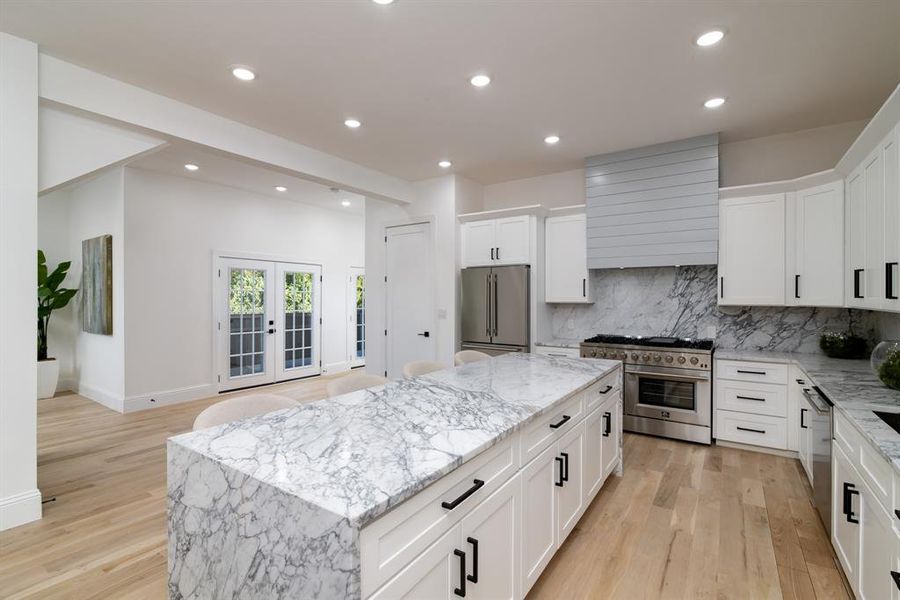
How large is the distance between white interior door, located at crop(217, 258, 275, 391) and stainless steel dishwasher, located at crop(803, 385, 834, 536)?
6414 millimetres

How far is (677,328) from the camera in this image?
4.46 metres

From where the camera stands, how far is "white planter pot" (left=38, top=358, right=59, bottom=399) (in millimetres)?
5477

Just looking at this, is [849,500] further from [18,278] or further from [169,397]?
[169,397]

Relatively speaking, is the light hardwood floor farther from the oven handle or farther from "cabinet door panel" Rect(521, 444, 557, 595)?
the oven handle

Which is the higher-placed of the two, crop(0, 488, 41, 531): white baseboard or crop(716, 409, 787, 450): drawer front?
crop(716, 409, 787, 450): drawer front

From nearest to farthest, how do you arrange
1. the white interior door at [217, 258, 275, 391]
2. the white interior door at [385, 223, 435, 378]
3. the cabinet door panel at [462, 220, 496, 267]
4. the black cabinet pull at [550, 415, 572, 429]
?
the black cabinet pull at [550, 415, 572, 429], the cabinet door panel at [462, 220, 496, 267], the white interior door at [385, 223, 435, 378], the white interior door at [217, 258, 275, 391]

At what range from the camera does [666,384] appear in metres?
4.00

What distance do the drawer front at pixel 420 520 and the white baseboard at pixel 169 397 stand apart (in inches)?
212

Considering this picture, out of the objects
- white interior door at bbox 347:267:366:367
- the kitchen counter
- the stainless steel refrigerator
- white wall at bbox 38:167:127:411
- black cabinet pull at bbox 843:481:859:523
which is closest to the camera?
the kitchen counter

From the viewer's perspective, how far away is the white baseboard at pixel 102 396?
5.07 meters

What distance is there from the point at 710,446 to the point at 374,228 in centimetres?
459

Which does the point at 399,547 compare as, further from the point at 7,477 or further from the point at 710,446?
the point at 710,446

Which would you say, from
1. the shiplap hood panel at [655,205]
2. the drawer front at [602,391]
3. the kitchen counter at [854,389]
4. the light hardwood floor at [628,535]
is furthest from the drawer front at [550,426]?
the shiplap hood panel at [655,205]

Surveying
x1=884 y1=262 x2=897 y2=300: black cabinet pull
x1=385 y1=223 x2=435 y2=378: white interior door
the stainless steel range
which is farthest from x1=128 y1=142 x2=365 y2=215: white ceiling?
x1=884 y1=262 x2=897 y2=300: black cabinet pull
